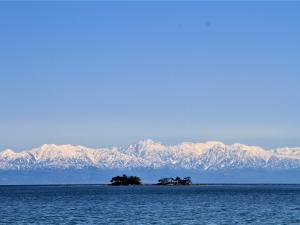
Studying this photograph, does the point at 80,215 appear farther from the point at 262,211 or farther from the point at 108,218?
the point at 262,211

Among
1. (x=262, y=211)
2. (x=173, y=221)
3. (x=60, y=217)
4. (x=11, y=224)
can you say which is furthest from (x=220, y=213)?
(x=11, y=224)

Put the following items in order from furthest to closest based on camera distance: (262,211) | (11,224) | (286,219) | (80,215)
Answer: (262,211), (80,215), (286,219), (11,224)

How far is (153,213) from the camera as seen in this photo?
5276 inches

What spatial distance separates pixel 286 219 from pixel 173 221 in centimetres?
1855

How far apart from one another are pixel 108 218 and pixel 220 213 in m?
23.0

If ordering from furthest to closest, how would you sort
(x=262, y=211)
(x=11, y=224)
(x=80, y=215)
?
1. (x=262, y=211)
2. (x=80, y=215)
3. (x=11, y=224)

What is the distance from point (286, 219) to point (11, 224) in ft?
141

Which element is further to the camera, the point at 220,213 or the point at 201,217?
the point at 220,213

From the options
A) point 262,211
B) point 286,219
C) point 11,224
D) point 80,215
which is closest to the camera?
point 11,224

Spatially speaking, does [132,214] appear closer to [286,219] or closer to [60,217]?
[60,217]

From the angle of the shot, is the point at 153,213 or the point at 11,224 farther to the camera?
the point at 153,213

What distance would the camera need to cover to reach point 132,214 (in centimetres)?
13212

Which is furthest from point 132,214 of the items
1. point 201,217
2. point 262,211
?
point 262,211

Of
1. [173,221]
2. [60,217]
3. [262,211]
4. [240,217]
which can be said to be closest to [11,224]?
[60,217]
